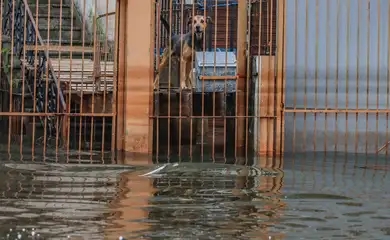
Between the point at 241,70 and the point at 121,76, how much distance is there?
1.72 meters

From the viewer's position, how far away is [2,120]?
1268 cm

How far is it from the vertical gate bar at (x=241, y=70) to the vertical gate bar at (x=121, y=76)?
5.32ft

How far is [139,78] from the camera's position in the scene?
32.2 feet

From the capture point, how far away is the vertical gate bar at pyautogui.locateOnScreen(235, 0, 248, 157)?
10117 mm

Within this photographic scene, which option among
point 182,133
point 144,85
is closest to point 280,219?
point 144,85

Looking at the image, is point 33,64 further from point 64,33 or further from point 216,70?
point 64,33

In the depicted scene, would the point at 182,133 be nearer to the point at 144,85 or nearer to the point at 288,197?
the point at 144,85

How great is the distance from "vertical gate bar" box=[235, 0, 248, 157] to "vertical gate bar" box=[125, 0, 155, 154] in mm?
1254

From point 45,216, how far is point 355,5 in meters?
6.90

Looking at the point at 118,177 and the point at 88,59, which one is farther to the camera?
the point at 88,59

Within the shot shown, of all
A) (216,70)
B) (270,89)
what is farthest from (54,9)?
Answer: (270,89)

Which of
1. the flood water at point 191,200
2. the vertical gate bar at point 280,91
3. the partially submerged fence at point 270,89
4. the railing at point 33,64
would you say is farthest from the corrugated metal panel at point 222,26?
the flood water at point 191,200

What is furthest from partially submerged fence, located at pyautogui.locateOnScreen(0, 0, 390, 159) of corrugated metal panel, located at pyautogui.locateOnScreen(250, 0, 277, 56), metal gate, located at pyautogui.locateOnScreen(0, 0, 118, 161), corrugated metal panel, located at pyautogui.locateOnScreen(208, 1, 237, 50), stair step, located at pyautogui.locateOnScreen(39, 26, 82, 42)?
stair step, located at pyautogui.locateOnScreen(39, 26, 82, 42)

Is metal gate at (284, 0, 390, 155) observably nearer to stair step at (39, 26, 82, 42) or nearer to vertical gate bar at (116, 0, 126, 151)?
vertical gate bar at (116, 0, 126, 151)
